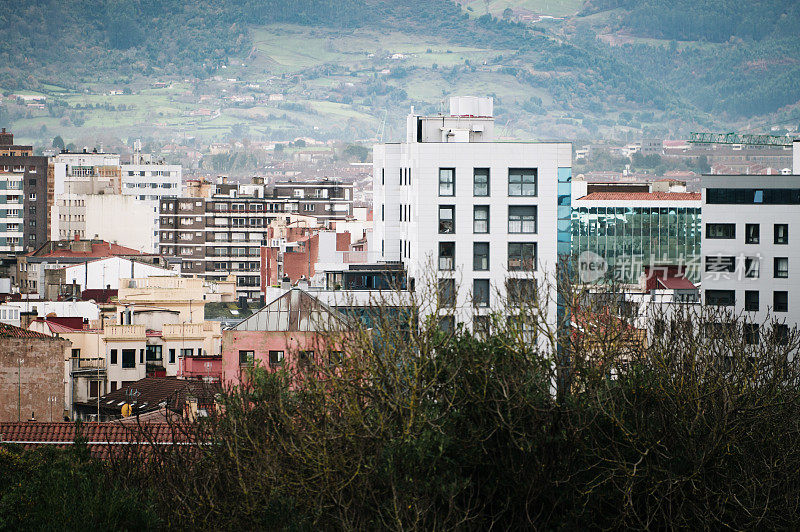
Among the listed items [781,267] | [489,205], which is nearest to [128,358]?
[489,205]

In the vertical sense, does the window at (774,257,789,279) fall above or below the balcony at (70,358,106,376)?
above

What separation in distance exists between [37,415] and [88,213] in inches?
4106

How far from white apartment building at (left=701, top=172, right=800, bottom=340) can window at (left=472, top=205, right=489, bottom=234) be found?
10205 mm

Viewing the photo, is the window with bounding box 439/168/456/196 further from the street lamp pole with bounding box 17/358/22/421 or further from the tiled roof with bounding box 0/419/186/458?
the tiled roof with bounding box 0/419/186/458

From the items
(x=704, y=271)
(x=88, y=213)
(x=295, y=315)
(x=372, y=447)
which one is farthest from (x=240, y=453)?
(x=88, y=213)

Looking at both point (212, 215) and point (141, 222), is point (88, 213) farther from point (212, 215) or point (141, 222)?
point (212, 215)

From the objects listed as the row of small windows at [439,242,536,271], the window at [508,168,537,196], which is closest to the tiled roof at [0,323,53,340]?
the row of small windows at [439,242,536,271]

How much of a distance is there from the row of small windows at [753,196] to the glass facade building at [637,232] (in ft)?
181

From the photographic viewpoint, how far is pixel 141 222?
146m

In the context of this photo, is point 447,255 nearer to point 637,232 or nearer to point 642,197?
point 637,232

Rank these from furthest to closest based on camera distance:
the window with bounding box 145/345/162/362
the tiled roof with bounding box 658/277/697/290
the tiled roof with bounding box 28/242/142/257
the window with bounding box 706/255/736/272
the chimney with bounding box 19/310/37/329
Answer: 1. the tiled roof with bounding box 28/242/142/257
2. the tiled roof with bounding box 658/277/697/290
3. the chimney with bounding box 19/310/37/329
4. the window with bounding box 145/345/162/362
5. the window with bounding box 706/255/736/272

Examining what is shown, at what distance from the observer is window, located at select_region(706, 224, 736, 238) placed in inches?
2151

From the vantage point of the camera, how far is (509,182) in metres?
48.8

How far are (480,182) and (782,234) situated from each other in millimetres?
14330
